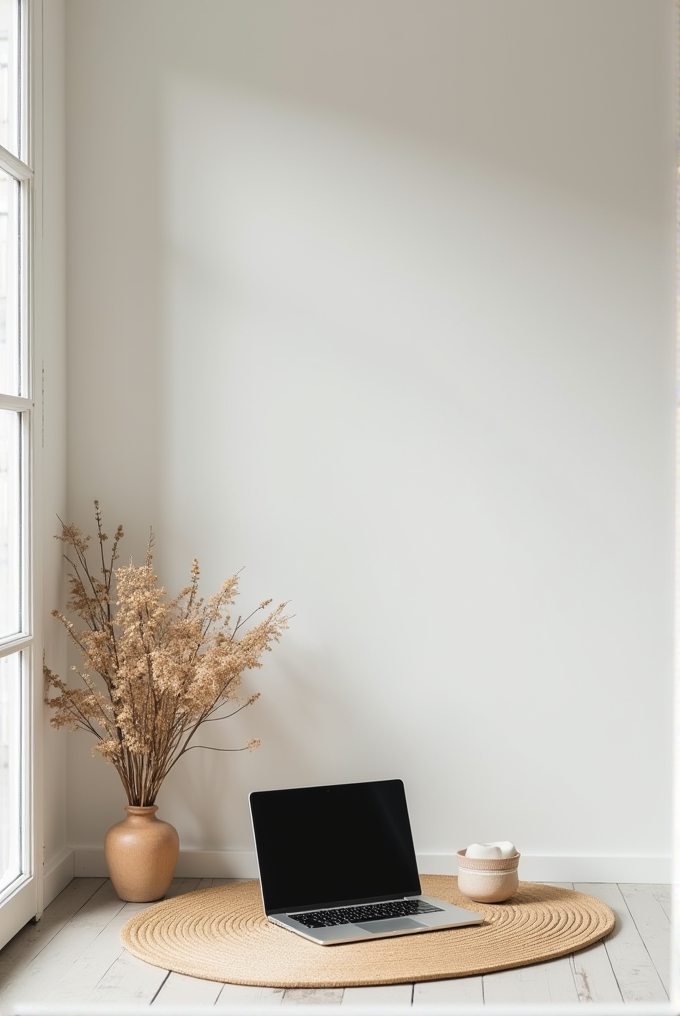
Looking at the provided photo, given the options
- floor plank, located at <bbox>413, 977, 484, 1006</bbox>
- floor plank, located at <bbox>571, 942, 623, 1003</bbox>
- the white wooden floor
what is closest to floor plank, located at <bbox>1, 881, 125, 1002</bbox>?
the white wooden floor

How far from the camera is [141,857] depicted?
264 centimetres

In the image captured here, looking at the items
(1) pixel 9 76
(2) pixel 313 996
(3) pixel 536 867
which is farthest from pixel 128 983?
(1) pixel 9 76

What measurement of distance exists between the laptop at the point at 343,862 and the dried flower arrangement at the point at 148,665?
24 cm

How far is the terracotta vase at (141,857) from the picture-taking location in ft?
8.68

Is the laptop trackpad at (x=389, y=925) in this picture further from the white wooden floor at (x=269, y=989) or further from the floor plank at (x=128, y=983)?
the floor plank at (x=128, y=983)

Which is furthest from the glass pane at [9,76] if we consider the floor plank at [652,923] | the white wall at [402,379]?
the floor plank at [652,923]

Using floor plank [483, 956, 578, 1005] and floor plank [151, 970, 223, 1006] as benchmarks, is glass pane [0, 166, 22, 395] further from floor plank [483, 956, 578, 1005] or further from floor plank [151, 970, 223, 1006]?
floor plank [483, 956, 578, 1005]

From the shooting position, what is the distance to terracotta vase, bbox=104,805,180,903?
2.64 meters

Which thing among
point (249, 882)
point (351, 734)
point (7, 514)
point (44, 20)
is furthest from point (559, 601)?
point (44, 20)

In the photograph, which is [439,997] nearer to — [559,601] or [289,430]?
[559,601]

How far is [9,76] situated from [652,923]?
8.14 feet

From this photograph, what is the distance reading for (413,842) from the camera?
110 inches

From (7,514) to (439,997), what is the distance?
140 cm

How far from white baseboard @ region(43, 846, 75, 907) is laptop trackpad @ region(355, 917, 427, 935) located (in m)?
0.82
